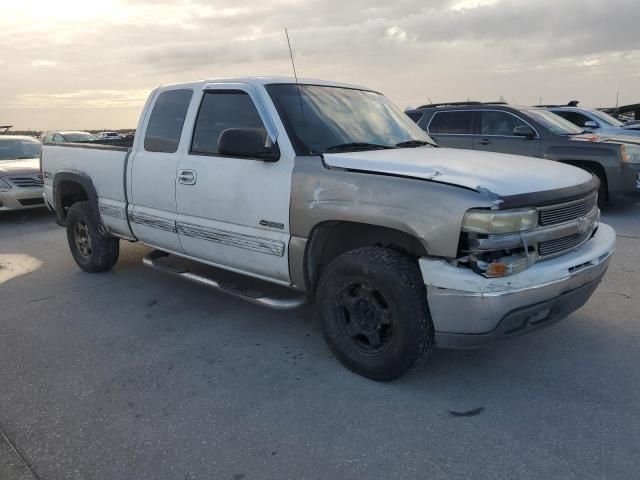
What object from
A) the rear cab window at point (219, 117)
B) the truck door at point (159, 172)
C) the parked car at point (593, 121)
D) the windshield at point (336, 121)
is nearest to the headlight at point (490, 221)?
the windshield at point (336, 121)

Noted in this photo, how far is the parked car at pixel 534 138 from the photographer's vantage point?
8.41m

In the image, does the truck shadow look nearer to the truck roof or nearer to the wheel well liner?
the truck roof

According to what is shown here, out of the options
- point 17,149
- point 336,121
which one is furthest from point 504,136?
point 17,149

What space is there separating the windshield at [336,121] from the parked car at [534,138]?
17.0 feet

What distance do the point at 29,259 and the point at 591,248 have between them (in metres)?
6.50

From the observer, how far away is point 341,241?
12.4 ft

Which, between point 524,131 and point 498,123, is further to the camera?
point 498,123

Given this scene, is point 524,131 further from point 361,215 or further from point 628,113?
point 628,113

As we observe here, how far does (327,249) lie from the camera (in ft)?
12.3

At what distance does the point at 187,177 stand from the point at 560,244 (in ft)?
9.22

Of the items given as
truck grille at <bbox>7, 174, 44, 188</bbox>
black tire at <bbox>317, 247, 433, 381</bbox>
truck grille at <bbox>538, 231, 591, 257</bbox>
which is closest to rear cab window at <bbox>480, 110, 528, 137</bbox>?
truck grille at <bbox>538, 231, 591, 257</bbox>

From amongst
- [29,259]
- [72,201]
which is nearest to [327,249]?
[72,201]

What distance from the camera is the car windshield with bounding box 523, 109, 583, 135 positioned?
905 centimetres

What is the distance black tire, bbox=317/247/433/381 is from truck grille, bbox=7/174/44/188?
833 cm
